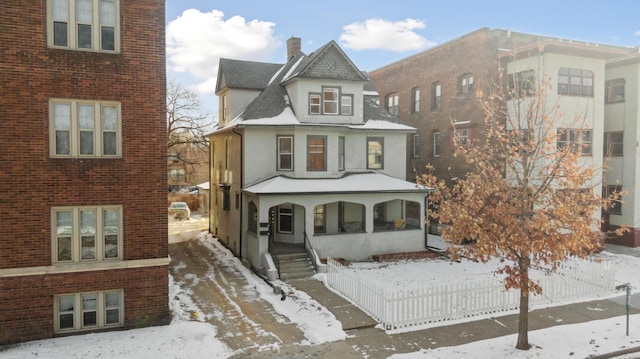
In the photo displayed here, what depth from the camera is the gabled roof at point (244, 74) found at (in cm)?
2756

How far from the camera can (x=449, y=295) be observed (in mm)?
14961

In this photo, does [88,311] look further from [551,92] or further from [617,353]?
[551,92]

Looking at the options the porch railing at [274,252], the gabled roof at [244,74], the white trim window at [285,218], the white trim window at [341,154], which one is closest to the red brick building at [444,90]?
the white trim window at [341,154]

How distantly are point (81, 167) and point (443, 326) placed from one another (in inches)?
457

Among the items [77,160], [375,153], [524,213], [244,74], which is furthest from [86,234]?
[244,74]

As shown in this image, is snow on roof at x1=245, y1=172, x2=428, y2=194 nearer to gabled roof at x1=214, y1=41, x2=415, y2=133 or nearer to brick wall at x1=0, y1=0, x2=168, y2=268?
Result: gabled roof at x1=214, y1=41, x2=415, y2=133

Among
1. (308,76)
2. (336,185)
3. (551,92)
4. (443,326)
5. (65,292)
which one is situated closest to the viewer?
(65,292)

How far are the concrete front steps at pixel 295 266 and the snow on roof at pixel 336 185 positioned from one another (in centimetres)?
292

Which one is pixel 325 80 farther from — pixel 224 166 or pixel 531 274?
pixel 531 274

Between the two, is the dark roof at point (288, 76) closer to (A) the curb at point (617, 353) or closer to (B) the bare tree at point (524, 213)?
(B) the bare tree at point (524, 213)

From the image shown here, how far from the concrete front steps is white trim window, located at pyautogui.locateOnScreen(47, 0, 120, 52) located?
10783mm

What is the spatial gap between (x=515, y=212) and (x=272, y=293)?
9.49 m

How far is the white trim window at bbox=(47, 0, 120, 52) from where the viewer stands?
476 inches

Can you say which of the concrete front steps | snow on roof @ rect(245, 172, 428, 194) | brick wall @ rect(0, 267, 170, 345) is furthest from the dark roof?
brick wall @ rect(0, 267, 170, 345)
